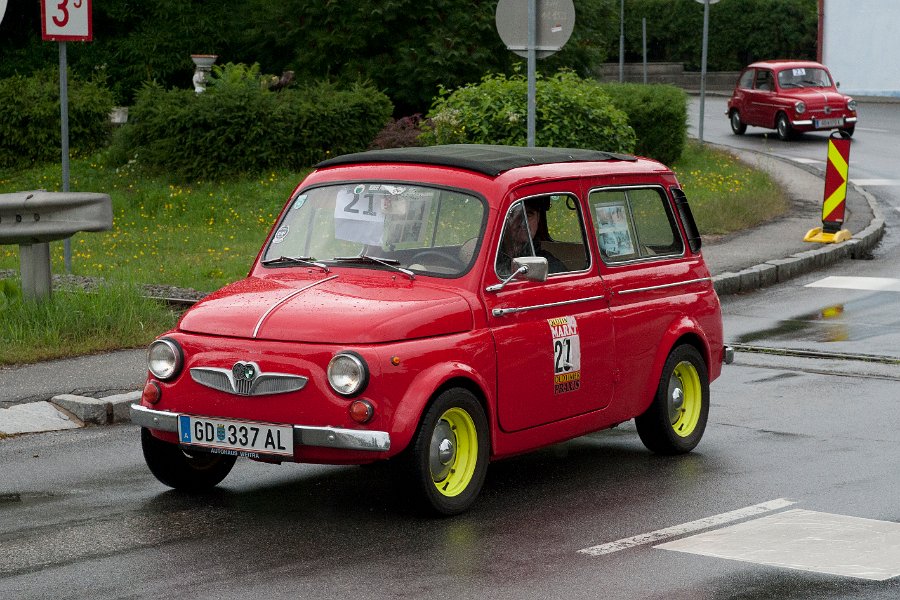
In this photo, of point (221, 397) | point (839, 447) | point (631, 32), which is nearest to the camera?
point (221, 397)

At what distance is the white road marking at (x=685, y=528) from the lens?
21.2 feet

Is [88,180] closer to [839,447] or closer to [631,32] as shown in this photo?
[839,447]

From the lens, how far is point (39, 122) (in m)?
25.3

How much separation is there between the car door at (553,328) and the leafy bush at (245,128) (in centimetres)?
1505

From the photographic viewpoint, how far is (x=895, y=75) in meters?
51.2

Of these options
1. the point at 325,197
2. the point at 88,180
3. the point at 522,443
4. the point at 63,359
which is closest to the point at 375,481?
the point at 522,443

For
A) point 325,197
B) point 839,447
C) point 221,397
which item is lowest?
point 839,447

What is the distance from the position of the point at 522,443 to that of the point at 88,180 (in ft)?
56.1

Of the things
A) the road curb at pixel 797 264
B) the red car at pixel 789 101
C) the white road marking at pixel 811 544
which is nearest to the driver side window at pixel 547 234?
the white road marking at pixel 811 544

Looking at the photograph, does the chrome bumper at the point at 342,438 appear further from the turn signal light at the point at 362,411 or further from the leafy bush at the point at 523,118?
the leafy bush at the point at 523,118

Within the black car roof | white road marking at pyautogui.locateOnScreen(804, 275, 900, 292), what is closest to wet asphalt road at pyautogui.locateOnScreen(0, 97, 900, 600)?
the black car roof

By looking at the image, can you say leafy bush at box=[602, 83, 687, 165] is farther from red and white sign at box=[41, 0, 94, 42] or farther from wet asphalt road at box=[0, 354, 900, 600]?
wet asphalt road at box=[0, 354, 900, 600]

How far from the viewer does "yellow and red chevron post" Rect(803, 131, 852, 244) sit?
18625mm

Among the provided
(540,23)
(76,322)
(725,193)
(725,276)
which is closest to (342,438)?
(76,322)
